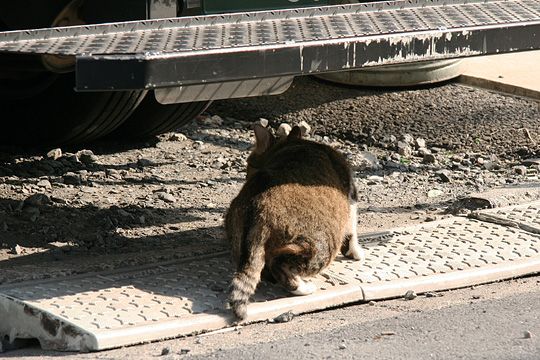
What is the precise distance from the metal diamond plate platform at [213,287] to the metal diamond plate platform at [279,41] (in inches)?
38.6

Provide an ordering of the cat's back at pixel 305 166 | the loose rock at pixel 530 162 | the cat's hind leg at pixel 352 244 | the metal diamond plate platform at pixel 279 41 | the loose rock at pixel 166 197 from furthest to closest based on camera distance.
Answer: the loose rock at pixel 530 162 < the loose rock at pixel 166 197 < the cat's hind leg at pixel 352 244 < the cat's back at pixel 305 166 < the metal diamond plate platform at pixel 279 41

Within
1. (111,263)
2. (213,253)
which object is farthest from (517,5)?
(111,263)

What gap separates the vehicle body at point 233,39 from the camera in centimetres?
518

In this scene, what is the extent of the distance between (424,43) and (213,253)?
1.51 meters

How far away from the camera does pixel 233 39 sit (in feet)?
18.4

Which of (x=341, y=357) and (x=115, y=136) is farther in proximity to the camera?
(x=115, y=136)

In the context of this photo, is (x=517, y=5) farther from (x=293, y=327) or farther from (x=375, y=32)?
(x=293, y=327)

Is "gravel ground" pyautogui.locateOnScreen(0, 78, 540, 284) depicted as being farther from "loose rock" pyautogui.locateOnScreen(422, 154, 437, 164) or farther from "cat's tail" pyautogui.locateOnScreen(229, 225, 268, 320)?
"cat's tail" pyautogui.locateOnScreen(229, 225, 268, 320)

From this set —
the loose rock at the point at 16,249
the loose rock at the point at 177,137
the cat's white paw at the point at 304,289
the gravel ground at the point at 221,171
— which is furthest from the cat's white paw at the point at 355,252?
the loose rock at the point at 177,137

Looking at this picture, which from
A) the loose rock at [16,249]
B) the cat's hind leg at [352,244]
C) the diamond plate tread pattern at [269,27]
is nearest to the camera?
the diamond plate tread pattern at [269,27]

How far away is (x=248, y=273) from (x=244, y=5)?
5.84 feet

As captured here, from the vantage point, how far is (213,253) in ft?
20.8

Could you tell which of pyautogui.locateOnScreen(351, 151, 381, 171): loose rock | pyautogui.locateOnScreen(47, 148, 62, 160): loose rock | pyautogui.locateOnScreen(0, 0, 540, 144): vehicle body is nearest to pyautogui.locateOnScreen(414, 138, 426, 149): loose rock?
pyautogui.locateOnScreen(351, 151, 381, 171): loose rock

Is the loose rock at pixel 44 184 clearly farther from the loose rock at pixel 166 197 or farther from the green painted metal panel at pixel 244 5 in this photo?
the green painted metal panel at pixel 244 5
